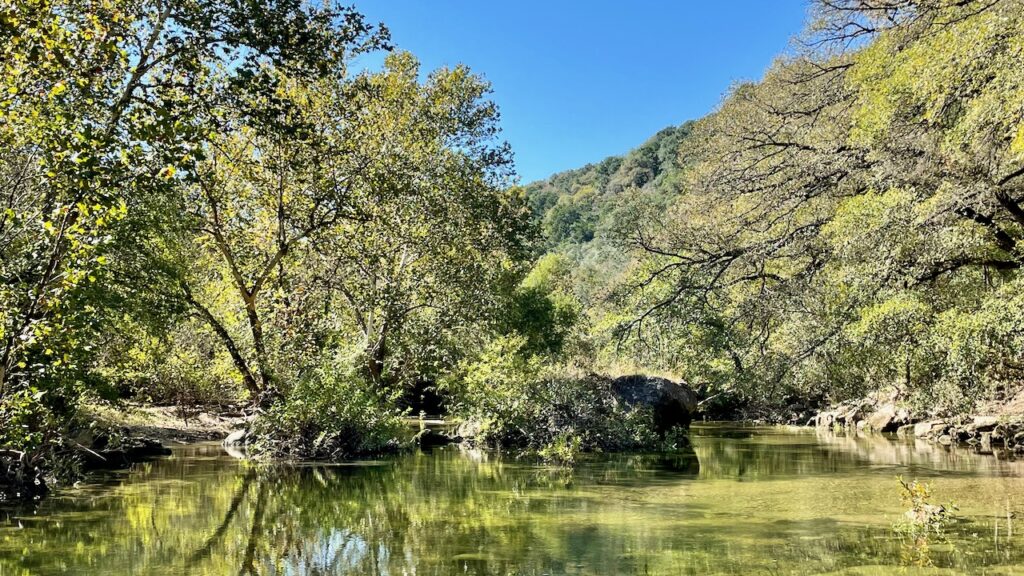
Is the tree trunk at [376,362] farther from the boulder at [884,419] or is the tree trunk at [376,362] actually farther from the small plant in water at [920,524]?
the boulder at [884,419]

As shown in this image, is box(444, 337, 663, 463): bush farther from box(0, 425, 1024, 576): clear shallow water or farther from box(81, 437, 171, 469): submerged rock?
box(81, 437, 171, 469): submerged rock

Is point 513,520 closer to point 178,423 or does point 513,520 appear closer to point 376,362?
point 376,362

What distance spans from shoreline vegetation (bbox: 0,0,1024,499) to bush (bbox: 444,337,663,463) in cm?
6

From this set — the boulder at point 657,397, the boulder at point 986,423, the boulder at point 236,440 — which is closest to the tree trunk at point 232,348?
the boulder at point 236,440

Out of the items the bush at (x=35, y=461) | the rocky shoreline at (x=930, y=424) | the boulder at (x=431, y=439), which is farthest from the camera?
the boulder at (x=431, y=439)

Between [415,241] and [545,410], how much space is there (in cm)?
576

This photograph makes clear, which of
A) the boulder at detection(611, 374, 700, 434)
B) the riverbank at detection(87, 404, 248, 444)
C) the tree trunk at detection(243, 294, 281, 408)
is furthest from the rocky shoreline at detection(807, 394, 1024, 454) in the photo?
the riverbank at detection(87, 404, 248, 444)

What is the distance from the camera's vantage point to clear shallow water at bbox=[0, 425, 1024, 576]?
5.77m

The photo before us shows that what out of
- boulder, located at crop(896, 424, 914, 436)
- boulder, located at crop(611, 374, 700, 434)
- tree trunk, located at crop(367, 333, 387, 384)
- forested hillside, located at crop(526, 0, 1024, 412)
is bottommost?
boulder, located at crop(896, 424, 914, 436)

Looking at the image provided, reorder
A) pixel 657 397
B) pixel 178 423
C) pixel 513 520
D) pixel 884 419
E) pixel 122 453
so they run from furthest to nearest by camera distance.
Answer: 1. pixel 884 419
2. pixel 178 423
3. pixel 657 397
4. pixel 122 453
5. pixel 513 520

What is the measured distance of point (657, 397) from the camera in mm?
16500

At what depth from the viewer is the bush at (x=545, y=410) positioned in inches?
589

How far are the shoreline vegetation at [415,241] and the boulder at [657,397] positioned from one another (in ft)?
0.24

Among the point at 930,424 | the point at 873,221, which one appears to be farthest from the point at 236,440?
the point at 930,424
